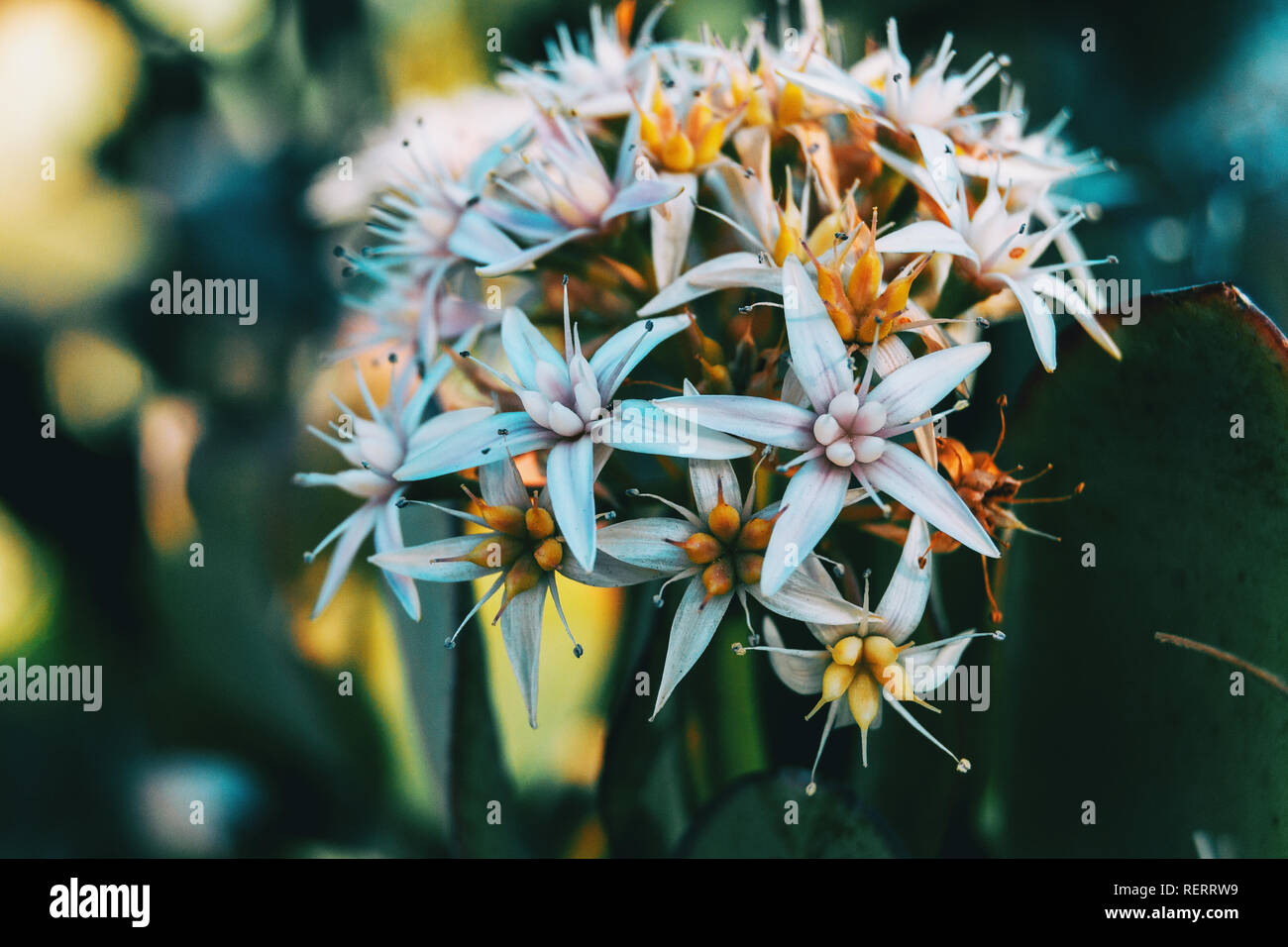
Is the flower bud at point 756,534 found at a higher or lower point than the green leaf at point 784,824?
higher

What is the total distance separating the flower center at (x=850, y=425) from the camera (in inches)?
21.3

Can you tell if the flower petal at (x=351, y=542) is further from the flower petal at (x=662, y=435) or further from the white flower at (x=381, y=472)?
the flower petal at (x=662, y=435)

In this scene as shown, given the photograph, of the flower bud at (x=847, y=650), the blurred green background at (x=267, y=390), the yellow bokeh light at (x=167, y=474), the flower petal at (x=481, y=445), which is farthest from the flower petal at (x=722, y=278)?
the yellow bokeh light at (x=167, y=474)

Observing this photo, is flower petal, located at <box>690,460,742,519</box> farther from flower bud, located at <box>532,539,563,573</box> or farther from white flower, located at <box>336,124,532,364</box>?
white flower, located at <box>336,124,532,364</box>

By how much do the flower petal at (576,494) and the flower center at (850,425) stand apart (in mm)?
140

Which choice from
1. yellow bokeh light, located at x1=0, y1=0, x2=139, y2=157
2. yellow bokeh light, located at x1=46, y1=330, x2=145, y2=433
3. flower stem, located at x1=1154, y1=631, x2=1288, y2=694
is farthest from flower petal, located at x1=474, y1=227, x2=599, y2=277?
yellow bokeh light, located at x1=0, y1=0, x2=139, y2=157

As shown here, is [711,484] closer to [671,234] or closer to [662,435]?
[662,435]

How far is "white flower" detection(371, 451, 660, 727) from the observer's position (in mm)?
587

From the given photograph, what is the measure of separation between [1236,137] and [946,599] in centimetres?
69

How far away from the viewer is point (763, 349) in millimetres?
658

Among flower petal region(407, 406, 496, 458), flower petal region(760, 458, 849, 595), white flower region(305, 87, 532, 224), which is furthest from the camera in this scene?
white flower region(305, 87, 532, 224)

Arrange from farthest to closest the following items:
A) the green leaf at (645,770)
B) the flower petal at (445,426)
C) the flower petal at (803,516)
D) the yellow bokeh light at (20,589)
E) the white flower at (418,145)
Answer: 1. the yellow bokeh light at (20,589)
2. the white flower at (418,145)
3. the green leaf at (645,770)
4. the flower petal at (445,426)
5. the flower petal at (803,516)
